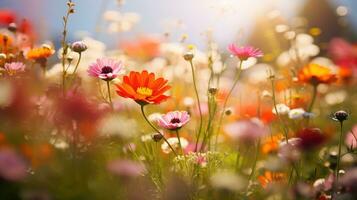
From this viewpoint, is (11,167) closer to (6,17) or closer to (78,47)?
(78,47)

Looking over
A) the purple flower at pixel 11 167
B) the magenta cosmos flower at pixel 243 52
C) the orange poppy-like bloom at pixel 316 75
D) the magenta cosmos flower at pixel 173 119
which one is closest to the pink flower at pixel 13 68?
the magenta cosmos flower at pixel 173 119

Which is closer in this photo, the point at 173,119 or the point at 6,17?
the point at 173,119

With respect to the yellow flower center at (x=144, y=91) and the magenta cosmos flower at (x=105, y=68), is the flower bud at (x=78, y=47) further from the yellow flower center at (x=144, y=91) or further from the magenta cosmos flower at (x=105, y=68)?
the yellow flower center at (x=144, y=91)

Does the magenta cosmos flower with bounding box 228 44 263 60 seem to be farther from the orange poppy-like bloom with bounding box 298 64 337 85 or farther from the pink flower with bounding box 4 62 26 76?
the pink flower with bounding box 4 62 26 76


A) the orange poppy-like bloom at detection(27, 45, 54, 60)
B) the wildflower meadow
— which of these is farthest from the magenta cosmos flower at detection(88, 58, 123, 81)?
the orange poppy-like bloom at detection(27, 45, 54, 60)

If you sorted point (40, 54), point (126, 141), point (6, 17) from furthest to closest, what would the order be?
1. point (6, 17)
2. point (40, 54)
3. point (126, 141)

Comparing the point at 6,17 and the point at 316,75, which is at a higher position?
the point at 6,17

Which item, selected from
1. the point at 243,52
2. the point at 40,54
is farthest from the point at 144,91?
the point at 40,54
